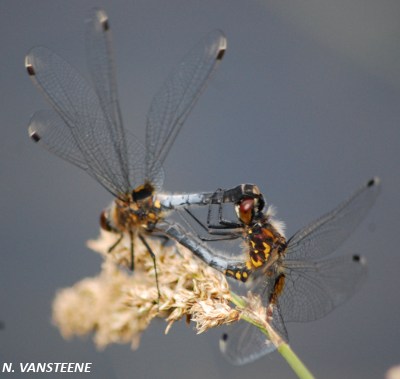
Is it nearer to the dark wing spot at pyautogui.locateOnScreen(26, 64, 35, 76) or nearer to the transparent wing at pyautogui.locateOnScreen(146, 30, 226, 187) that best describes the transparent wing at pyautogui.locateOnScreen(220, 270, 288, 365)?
the transparent wing at pyautogui.locateOnScreen(146, 30, 226, 187)

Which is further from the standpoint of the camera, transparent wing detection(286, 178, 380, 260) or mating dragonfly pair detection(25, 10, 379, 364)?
mating dragonfly pair detection(25, 10, 379, 364)

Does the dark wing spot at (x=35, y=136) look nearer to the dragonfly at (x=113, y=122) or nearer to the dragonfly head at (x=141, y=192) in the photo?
the dragonfly at (x=113, y=122)

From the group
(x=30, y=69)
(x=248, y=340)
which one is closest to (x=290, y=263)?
(x=248, y=340)

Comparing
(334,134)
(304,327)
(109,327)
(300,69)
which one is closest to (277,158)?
(334,134)

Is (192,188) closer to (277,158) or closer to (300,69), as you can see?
(277,158)

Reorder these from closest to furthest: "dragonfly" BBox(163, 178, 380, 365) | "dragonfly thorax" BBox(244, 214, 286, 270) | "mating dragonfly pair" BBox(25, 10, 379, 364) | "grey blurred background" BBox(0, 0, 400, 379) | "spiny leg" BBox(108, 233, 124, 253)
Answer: "dragonfly" BBox(163, 178, 380, 365)
"dragonfly thorax" BBox(244, 214, 286, 270)
"mating dragonfly pair" BBox(25, 10, 379, 364)
"spiny leg" BBox(108, 233, 124, 253)
"grey blurred background" BBox(0, 0, 400, 379)

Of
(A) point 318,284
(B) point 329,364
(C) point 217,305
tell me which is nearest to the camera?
(C) point 217,305

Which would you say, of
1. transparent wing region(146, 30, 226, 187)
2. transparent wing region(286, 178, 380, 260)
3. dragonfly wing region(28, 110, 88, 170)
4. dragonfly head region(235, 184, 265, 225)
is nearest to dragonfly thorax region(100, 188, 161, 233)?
transparent wing region(146, 30, 226, 187)
